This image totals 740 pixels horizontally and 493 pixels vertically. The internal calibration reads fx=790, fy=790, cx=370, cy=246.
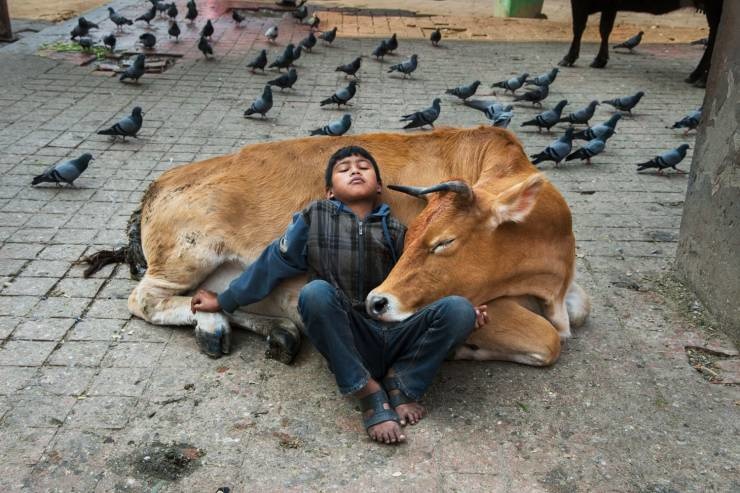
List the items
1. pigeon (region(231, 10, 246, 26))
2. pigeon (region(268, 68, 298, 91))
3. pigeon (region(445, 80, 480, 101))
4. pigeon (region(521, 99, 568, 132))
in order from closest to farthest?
pigeon (region(521, 99, 568, 132)), pigeon (region(445, 80, 480, 101)), pigeon (region(268, 68, 298, 91)), pigeon (region(231, 10, 246, 26))

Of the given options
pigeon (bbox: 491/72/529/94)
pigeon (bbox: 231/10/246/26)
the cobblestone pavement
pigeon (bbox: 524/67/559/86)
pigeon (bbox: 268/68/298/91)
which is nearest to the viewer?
the cobblestone pavement

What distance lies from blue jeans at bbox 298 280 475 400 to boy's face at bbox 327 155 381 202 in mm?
694

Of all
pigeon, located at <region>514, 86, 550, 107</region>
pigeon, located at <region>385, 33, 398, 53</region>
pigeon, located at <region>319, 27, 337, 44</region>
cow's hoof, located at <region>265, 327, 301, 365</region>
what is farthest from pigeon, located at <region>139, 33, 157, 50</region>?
cow's hoof, located at <region>265, 327, 301, 365</region>

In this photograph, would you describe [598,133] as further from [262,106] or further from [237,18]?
[237,18]

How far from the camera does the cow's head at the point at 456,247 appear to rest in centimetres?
415

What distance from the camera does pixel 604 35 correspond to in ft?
43.2

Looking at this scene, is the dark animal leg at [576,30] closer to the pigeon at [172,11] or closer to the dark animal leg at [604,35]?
the dark animal leg at [604,35]

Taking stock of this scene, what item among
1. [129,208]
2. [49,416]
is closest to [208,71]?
[129,208]

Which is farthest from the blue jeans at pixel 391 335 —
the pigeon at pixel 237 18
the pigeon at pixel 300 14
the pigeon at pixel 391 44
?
the pigeon at pixel 300 14

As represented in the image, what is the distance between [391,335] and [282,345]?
77 centimetres

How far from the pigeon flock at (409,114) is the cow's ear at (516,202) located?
5.70 ft

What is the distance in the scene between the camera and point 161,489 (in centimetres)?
358

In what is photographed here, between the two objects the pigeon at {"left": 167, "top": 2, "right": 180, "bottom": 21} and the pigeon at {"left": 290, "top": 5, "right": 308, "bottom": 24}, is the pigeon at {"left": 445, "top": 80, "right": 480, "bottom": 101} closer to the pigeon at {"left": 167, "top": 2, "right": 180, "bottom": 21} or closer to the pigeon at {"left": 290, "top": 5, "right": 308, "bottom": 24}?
the pigeon at {"left": 290, "top": 5, "right": 308, "bottom": 24}

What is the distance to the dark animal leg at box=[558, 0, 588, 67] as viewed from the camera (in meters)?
13.1
